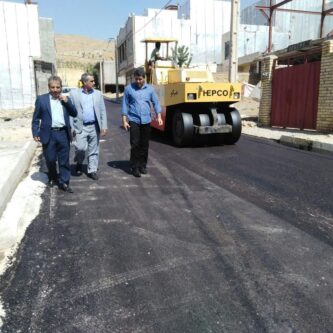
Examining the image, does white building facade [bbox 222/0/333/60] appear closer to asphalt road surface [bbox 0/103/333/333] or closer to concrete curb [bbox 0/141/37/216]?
concrete curb [bbox 0/141/37/216]

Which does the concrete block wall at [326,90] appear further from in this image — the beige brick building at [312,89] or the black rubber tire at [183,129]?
the black rubber tire at [183,129]

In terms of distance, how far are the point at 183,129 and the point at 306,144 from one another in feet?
10.4

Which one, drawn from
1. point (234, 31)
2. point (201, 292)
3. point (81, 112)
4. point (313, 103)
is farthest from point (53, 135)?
point (234, 31)

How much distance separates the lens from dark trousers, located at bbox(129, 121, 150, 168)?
650cm

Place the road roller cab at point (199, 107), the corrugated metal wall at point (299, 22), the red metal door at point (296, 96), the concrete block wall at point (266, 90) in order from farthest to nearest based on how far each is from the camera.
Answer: the corrugated metal wall at point (299, 22) < the concrete block wall at point (266, 90) < the red metal door at point (296, 96) < the road roller cab at point (199, 107)

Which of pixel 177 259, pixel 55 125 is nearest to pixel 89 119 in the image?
pixel 55 125

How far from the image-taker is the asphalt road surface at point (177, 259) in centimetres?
253

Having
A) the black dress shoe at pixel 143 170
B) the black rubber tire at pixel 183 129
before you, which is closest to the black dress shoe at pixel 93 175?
the black dress shoe at pixel 143 170

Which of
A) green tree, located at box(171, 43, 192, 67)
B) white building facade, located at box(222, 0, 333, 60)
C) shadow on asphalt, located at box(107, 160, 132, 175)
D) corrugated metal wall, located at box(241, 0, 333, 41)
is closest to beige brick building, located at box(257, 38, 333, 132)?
shadow on asphalt, located at box(107, 160, 132, 175)

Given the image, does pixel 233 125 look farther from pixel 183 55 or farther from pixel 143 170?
pixel 183 55

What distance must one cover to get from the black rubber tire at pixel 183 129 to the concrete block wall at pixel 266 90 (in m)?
6.16

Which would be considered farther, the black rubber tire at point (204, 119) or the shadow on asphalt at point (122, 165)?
the black rubber tire at point (204, 119)

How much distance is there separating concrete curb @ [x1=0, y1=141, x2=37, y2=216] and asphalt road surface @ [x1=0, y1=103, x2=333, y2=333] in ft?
1.68

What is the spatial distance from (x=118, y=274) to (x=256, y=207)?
90.3 inches
